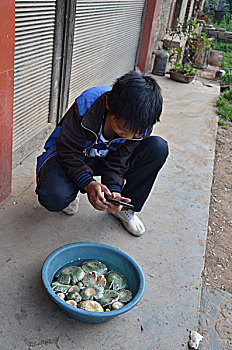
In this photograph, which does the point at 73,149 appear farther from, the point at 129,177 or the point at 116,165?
the point at 129,177

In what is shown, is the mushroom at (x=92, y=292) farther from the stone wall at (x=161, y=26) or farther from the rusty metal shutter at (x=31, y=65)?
the stone wall at (x=161, y=26)

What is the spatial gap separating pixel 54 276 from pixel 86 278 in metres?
0.15

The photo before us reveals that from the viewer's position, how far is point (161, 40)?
7.18m

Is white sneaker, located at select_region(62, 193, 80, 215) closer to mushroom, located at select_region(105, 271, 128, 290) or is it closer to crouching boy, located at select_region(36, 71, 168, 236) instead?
crouching boy, located at select_region(36, 71, 168, 236)

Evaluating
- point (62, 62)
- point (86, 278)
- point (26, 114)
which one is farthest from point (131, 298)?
point (62, 62)

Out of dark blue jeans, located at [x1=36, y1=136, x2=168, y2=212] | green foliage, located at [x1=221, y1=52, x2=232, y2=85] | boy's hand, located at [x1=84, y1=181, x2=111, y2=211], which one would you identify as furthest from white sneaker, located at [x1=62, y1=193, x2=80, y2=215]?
green foliage, located at [x1=221, y1=52, x2=232, y2=85]

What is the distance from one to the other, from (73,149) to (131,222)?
65cm

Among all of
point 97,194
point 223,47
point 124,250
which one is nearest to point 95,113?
point 97,194

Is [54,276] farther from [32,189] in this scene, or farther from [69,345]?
[32,189]

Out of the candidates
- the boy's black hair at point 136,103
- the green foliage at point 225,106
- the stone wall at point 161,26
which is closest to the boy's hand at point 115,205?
the boy's black hair at point 136,103

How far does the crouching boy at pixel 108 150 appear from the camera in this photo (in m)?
1.66

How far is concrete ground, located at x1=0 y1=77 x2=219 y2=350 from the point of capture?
157 cm

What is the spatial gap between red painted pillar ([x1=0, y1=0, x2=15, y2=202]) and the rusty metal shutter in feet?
1.39

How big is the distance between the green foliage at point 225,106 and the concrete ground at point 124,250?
1881mm
